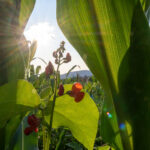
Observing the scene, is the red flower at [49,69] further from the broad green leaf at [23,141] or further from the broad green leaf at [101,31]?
the broad green leaf at [23,141]

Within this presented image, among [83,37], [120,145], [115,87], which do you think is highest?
[83,37]

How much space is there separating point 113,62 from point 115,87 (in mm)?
61

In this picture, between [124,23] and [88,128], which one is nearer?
[124,23]

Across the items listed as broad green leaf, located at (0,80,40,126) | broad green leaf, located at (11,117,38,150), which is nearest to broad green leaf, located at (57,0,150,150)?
broad green leaf, located at (0,80,40,126)

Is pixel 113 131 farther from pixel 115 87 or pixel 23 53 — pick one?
pixel 23 53

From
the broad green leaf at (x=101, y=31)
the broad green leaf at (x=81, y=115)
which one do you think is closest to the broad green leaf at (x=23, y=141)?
the broad green leaf at (x=81, y=115)

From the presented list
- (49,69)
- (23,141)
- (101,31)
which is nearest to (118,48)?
(101,31)

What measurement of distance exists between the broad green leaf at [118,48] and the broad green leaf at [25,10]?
98 mm

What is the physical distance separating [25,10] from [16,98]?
25 centimetres

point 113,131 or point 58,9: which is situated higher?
point 58,9

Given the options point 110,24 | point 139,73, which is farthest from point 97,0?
point 139,73

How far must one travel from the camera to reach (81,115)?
50 centimetres

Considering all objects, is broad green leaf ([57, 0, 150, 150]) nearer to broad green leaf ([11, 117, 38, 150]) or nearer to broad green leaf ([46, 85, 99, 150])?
broad green leaf ([46, 85, 99, 150])

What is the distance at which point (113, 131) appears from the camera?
1.60ft
